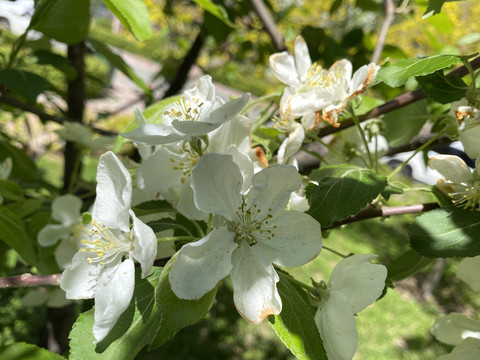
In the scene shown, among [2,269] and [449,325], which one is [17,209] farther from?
[449,325]

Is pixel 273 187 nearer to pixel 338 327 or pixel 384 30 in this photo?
pixel 338 327

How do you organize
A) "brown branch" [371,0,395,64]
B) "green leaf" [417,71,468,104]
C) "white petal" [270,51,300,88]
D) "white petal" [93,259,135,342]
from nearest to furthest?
"white petal" [93,259,135,342] < "green leaf" [417,71,468,104] < "white petal" [270,51,300,88] < "brown branch" [371,0,395,64]

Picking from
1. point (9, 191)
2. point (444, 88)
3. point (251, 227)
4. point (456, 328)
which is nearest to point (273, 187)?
point (251, 227)

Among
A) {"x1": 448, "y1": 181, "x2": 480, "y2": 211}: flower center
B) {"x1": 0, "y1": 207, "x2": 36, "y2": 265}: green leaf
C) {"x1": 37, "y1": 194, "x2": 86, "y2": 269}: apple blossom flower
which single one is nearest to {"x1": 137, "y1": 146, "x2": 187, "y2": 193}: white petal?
{"x1": 0, "y1": 207, "x2": 36, "y2": 265}: green leaf

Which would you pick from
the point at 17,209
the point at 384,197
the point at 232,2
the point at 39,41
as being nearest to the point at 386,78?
the point at 384,197

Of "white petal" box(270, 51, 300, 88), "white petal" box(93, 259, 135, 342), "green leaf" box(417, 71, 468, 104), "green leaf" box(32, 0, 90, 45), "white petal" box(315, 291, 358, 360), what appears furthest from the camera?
"green leaf" box(32, 0, 90, 45)

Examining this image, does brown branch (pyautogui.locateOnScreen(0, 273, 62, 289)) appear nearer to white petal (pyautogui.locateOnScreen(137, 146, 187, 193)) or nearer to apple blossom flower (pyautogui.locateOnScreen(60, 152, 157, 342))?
apple blossom flower (pyautogui.locateOnScreen(60, 152, 157, 342))

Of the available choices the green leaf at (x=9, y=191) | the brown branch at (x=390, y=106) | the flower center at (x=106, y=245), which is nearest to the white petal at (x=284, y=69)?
the brown branch at (x=390, y=106)
